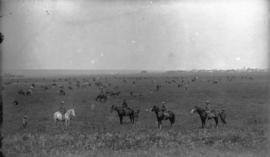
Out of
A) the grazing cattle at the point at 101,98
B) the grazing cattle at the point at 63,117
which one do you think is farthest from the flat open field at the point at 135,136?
the grazing cattle at the point at 101,98

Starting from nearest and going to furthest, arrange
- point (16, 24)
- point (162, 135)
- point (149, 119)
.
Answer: point (16, 24)
point (162, 135)
point (149, 119)

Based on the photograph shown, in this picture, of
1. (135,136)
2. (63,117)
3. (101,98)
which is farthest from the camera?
(101,98)

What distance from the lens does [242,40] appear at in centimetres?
3453

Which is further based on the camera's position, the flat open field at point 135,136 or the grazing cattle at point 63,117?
the grazing cattle at point 63,117

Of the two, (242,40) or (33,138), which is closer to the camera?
(33,138)

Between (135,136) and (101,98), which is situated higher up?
(101,98)

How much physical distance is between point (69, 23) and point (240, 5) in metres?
9.84

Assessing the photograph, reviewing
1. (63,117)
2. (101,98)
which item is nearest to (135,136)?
(63,117)

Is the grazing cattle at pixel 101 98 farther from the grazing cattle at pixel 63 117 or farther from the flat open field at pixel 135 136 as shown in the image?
the grazing cattle at pixel 63 117

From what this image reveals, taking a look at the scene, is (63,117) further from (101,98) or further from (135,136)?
(101,98)

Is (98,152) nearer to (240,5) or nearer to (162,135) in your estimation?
(162,135)

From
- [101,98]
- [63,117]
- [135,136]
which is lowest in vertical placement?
[135,136]

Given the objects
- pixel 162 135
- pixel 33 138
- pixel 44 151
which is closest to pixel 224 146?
pixel 162 135

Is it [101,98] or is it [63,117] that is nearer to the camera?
[63,117]
